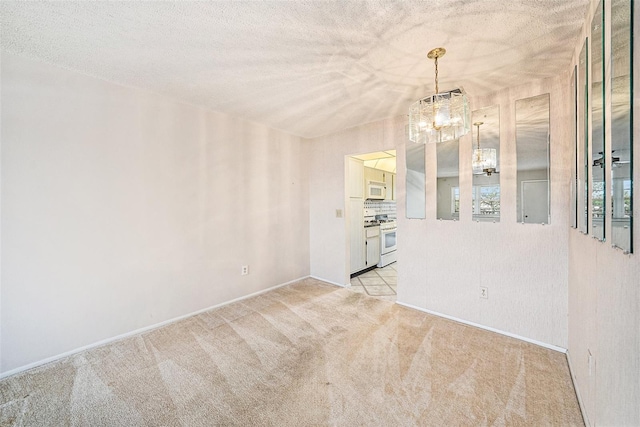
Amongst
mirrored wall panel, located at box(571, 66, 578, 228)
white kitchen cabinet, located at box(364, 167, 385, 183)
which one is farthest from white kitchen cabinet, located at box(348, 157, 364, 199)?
mirrored wall panel, located at box(571, 66, 578, 228)

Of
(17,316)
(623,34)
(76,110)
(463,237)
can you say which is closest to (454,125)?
(623,34)

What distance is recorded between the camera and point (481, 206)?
2.56 meters

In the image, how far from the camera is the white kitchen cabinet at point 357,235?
4172 millimetres

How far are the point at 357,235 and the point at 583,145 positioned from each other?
3.00 m

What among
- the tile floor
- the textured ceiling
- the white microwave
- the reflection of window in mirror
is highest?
the textured ceiling

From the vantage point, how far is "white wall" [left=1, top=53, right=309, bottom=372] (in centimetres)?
192

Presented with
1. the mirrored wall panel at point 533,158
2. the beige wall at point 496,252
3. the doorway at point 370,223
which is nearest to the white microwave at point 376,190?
the doorway at point 370,223

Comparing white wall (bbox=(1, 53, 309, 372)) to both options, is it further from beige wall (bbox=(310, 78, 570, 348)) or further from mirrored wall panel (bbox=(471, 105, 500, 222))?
mirrored wall panel (bbox=(471, 105, 500, 222))

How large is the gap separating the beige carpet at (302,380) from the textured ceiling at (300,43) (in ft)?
7.89

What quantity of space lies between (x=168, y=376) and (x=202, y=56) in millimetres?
2459

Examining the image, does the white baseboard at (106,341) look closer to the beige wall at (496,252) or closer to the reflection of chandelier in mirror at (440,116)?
the beige wall at (496,252)

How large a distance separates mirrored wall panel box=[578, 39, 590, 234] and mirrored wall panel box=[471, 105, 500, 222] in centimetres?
74

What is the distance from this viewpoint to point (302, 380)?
5.96 feet

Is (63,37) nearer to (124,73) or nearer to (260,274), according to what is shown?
(124,73)
